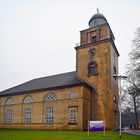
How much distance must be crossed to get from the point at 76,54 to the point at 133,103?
18.1 metres

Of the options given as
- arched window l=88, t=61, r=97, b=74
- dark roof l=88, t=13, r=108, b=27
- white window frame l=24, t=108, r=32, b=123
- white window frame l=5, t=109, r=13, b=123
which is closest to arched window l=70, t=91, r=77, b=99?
arched window l=88, t=61, r=97, b=74

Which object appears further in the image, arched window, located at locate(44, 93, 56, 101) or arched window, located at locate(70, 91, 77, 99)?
arched window, located at locate(44, 93, 56, 101)

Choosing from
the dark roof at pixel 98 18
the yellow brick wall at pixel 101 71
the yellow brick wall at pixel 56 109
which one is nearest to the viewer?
the yellow brick wall at pixel 56 109

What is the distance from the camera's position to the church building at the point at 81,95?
3800 centimetres

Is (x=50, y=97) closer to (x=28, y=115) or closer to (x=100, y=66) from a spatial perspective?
(x=28, y=115)

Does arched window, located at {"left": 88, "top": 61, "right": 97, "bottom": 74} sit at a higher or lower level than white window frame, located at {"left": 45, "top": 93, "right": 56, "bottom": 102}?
higher

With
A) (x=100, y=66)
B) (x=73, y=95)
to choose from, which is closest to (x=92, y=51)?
(x=100, y=66)

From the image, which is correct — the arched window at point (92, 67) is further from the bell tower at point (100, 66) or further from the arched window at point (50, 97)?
the arched window at point (50, 97)

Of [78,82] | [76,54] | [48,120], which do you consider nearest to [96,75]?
[78,82]

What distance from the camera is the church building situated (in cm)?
3800

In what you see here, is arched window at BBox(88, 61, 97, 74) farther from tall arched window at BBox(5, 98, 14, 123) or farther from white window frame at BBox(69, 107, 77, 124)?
tall arched window at BBox(5, 98, 14, 123)

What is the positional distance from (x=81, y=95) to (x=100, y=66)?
20.1 feet

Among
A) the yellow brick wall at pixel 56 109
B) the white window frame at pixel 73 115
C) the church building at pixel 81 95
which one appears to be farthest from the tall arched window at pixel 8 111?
the white window frame at pixel 73 115

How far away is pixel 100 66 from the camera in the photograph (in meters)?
40.2
